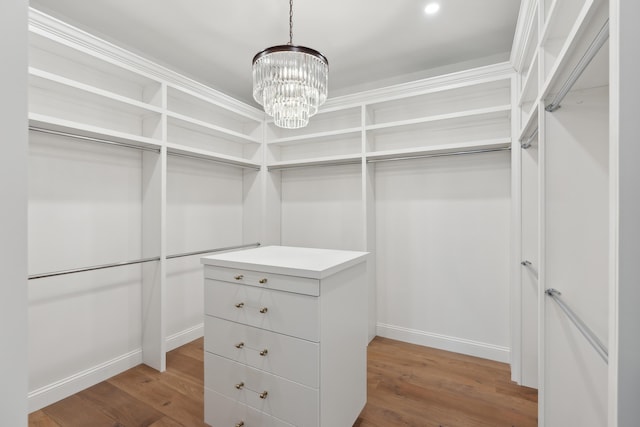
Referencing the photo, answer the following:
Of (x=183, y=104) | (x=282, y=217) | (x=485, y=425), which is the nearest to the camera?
(x=485, y=425)

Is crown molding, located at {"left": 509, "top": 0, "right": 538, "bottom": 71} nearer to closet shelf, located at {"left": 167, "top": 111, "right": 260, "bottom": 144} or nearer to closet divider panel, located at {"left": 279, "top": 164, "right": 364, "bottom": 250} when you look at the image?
closet divider panel, located at {"left": 279, "top": 164, "right": 364, "bottom": 250}

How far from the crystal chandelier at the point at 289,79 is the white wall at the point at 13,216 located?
1224mm

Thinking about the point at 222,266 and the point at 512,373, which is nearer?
the point at 222,266

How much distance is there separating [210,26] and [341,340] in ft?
7.81

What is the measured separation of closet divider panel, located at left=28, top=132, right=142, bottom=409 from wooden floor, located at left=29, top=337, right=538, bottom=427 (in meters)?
0.26

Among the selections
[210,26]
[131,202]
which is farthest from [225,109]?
[131,202]

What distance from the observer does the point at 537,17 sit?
1592mm

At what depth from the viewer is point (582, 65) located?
100 centimetres

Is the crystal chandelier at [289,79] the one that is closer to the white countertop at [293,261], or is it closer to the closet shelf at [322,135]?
the white countertop at [293,261]

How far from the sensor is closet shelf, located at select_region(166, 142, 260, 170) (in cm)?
253

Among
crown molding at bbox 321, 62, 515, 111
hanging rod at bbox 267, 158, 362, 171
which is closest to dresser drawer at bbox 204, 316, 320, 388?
hanging rod at bbox 267, 158, 362, 171

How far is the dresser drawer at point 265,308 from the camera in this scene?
1.42m

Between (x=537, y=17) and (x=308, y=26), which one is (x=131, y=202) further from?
(x=537, y=17)

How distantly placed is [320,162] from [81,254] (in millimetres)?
2132
